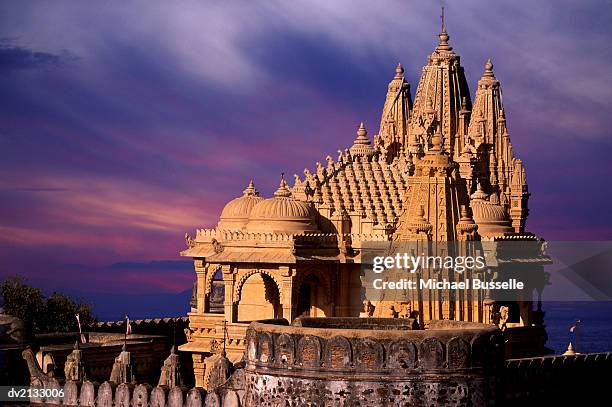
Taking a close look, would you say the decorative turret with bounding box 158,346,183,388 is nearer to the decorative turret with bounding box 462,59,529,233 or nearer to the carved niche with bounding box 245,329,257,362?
the carved niche with bounding box 245,329,257,362

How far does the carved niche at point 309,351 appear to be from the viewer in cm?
2734

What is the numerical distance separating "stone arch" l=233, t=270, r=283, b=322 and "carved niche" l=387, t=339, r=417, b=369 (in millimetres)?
36828

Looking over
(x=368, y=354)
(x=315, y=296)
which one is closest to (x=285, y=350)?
(x=368, y=354)

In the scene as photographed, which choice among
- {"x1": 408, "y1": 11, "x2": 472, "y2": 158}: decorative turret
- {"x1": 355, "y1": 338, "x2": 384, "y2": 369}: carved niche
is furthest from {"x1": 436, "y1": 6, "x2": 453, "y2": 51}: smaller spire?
{"x1": 355, "y1": 338, "x2": 384, "y2": 369}: carved niche

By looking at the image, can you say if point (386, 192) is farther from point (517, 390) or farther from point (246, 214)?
point (517, 390)

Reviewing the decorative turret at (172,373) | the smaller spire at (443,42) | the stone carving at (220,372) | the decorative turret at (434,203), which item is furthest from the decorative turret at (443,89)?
the stone carving at (220,372)

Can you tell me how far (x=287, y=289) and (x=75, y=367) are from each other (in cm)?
2012

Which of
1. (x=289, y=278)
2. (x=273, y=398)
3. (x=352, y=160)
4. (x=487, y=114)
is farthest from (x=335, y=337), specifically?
(x=487, y=114)

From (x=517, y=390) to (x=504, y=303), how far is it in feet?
77.3

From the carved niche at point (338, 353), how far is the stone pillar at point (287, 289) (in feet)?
115

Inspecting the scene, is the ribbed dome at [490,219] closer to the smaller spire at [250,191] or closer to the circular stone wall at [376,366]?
the smaller spire at [250,191]

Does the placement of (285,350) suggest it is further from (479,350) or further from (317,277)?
(317,277)

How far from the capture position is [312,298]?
2618 inches

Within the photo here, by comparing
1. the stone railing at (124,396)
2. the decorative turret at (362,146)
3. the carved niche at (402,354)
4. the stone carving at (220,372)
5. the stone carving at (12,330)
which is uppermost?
the decorative turret at (362,146)
